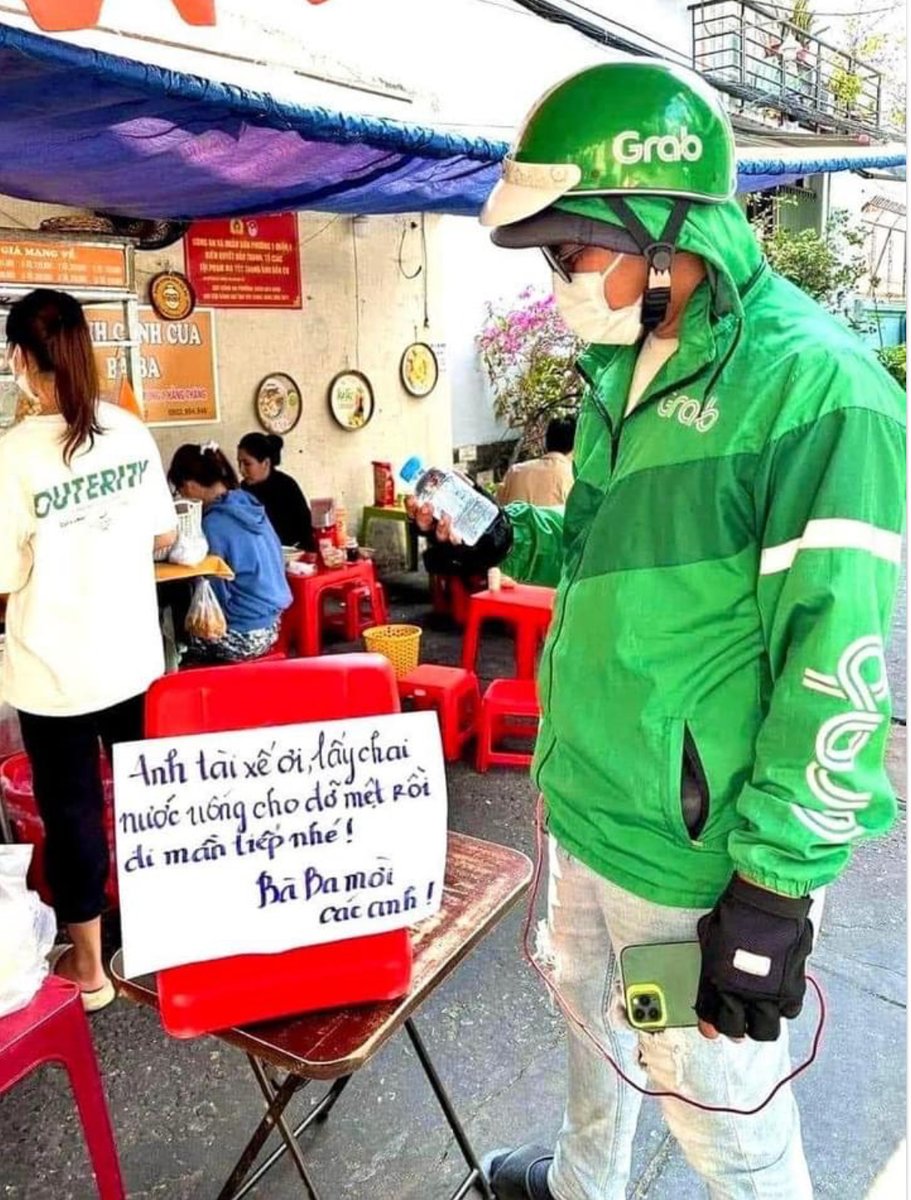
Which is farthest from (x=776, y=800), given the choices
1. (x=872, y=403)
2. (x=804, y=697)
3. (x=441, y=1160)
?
(x=441, y=1160)

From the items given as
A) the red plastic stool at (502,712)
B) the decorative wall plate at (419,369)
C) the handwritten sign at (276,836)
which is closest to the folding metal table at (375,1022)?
the handwritten sign at (276,836)

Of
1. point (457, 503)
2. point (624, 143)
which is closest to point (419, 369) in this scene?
point (457, 503)

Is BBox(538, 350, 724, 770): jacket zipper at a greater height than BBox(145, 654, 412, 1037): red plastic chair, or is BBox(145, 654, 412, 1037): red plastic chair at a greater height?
BBox(538, 350, 724, 770): jacket zipper

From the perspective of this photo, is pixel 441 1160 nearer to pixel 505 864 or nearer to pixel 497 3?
pixel 505 864

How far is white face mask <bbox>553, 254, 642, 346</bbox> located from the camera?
4.47 ft

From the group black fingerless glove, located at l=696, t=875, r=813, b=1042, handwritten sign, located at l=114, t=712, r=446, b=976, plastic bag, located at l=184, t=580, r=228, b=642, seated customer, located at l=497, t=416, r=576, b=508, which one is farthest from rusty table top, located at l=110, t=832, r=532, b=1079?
seated customer, located at l=497, t=416, r=576, b=508

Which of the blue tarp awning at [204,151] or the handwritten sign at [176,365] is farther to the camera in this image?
the handwritten sign at [176,365]

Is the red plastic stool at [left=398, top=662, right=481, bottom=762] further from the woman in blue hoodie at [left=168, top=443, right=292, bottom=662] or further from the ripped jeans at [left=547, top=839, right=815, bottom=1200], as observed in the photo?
the ripped jeans at [left=547, top=839, right=815, bottom=1200]

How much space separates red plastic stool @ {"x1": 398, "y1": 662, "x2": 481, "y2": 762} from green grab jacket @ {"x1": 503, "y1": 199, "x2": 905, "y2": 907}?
2.67 meters

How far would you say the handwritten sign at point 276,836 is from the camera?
1.35m

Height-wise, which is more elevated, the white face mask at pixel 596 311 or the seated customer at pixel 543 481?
the white face mask at pixel 596 311

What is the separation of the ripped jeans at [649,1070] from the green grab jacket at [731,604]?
0.08 metres

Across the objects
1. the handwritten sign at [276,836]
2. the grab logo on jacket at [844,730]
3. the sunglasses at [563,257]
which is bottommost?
the handwritten sign at [276,836]

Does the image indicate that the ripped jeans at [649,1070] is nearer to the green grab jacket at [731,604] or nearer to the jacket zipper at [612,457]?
the green grab jacket at [731,604]
